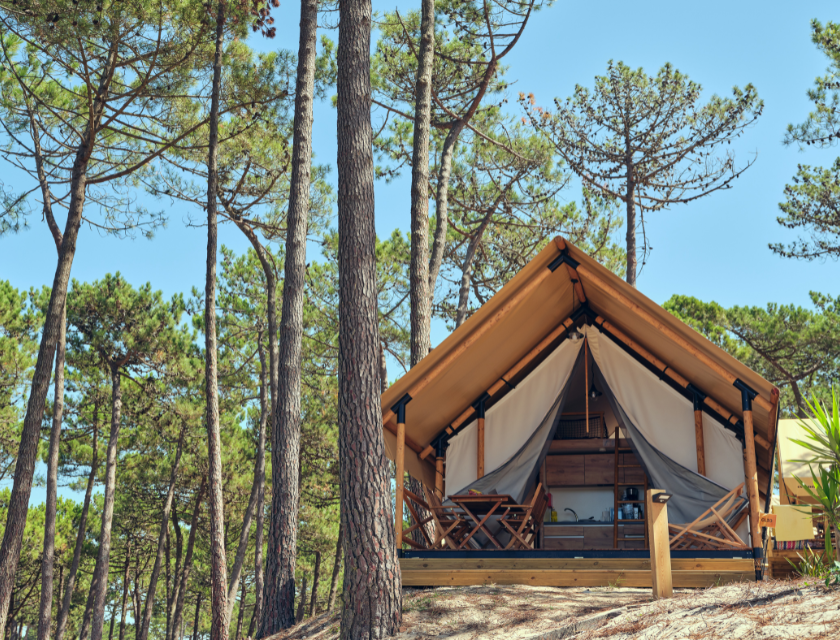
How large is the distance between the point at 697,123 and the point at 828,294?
13.1ft

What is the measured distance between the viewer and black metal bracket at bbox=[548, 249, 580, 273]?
587 centimetres

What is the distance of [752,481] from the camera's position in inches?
203

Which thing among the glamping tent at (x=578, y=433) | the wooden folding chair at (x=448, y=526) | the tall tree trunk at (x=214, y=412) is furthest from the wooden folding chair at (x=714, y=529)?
the tall tree trunk at (x=214, y=412)

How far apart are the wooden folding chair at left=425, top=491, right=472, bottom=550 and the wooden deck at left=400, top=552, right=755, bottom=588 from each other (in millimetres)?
505

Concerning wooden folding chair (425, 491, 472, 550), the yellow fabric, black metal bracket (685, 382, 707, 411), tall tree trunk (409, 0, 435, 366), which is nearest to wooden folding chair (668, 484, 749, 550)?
the yellow fabric

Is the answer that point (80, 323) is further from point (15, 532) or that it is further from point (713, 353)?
point (713, 353)

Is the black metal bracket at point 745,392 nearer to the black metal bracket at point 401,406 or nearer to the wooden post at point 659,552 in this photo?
the wooden post at point 659,552

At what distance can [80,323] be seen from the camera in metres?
13.4

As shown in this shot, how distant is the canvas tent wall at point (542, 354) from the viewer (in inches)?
222

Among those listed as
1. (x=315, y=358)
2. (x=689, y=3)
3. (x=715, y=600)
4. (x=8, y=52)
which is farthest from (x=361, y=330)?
(x=315, y=358)

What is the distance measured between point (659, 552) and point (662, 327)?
208cm

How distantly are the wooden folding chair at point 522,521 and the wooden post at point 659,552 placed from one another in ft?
5.61

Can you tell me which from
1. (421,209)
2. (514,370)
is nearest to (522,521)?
(514,370)

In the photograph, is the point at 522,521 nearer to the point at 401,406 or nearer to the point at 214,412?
the point at 401,406
